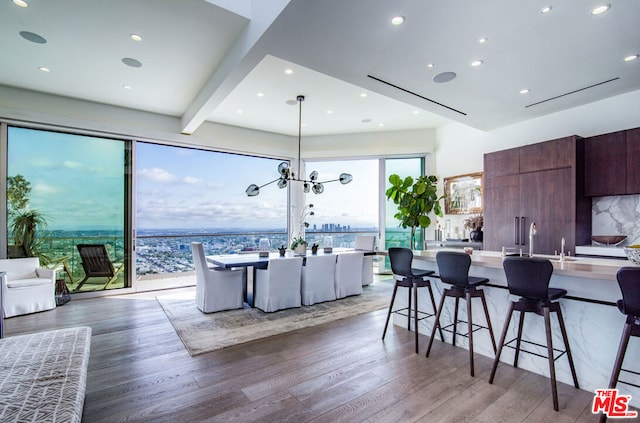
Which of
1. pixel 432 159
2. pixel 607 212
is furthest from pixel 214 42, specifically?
pixel 607 212

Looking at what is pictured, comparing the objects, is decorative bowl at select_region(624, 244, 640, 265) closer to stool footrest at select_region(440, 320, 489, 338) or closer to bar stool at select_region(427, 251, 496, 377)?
bar stool at select_region(427, 251, 496, 377)

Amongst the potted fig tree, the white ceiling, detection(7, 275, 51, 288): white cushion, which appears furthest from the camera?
the potted fig tree

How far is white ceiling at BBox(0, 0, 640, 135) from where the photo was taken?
2637 millimetres

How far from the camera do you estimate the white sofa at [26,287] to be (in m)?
4.24

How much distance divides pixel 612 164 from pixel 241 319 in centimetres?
551

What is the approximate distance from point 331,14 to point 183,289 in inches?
211

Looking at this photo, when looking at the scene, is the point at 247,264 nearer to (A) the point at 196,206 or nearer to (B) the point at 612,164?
(A) the point at 196,206

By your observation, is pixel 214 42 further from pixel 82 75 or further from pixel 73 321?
pixel 73 321

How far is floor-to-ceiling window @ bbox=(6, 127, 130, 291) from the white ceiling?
825mm

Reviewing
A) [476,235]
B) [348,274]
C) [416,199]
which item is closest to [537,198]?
[476,235]

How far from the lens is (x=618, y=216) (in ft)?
14.3

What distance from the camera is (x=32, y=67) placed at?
13.6 feet

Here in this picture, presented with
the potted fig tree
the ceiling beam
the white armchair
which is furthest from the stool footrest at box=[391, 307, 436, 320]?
the ceiling beam

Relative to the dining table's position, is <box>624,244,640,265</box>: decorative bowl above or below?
above
